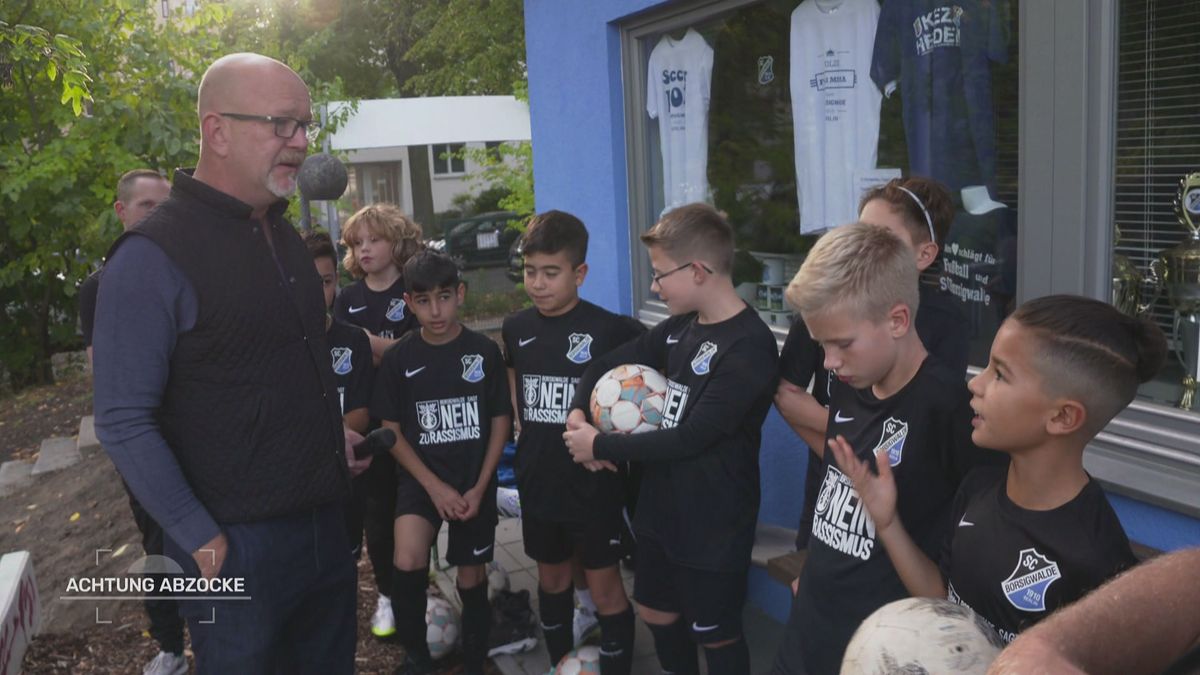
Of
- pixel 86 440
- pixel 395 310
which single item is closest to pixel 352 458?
pixel 395 310

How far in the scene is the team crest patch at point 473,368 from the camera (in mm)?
3748

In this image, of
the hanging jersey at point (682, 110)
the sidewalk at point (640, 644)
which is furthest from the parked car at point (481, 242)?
the sidewalk at point (640, 644)

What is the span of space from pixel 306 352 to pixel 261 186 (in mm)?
472

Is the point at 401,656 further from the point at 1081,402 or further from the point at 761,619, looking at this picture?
the point at 1081,402

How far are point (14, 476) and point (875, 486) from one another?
7.95 meters

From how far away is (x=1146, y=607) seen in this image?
1.16 metres

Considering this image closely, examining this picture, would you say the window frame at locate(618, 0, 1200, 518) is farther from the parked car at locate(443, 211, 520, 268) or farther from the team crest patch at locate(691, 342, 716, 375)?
the parked car at locate(443, 211, 520, 268)

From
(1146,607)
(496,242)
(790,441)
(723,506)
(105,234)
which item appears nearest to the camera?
(1146,607)

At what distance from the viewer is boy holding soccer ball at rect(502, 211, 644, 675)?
11.4 ft

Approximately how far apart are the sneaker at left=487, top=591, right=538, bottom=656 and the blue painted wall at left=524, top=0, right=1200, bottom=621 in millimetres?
1036

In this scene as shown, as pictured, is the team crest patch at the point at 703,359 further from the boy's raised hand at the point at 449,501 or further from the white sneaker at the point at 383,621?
the white sneaker at the point at 383,621

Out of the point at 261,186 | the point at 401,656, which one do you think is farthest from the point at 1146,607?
the point at 401,656
